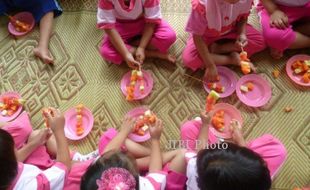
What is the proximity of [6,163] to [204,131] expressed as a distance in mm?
614

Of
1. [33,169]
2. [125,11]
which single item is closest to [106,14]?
[125,11]

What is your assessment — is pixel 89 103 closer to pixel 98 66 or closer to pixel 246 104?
pixel 98 66

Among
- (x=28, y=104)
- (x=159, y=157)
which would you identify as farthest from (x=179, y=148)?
(x=28, y=104)

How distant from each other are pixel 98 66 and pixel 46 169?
50 cm

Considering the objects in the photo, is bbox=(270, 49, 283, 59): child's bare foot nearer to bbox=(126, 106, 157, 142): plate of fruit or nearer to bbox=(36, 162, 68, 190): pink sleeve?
bbox=(126, 106, 157, 142): plate of fruit

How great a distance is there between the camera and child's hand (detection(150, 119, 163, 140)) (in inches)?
49.8

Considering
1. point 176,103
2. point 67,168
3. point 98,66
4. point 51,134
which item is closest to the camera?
point 67,168

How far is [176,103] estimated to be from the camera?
1.40m

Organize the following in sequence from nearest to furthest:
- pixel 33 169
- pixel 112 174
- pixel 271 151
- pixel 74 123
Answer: pixel 112 174 < pixel 33 169 < pixel 271 151 < pixel 74 123

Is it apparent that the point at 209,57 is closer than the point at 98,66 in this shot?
Yes

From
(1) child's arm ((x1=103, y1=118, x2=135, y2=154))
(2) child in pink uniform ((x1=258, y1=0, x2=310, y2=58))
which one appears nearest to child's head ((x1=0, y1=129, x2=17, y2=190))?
(1) child's arm ((x1=103, y1=118, x2=135, y2=154))

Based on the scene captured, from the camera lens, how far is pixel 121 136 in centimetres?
126

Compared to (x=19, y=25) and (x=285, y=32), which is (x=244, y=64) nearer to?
(x=285, y=32)

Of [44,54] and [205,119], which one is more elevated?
[44,54]
